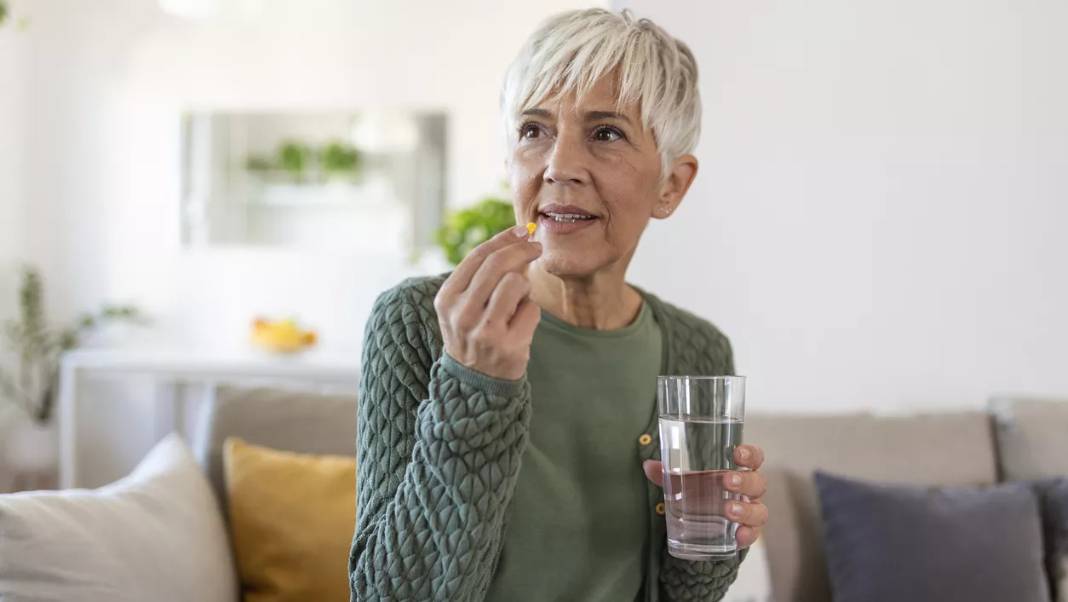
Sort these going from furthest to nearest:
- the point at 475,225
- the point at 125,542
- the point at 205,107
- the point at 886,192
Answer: the point at 205,107
the point at 475,225
the point at 886,192
the point at 125,542

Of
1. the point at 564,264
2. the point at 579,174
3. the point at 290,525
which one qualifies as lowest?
the point at 290,525

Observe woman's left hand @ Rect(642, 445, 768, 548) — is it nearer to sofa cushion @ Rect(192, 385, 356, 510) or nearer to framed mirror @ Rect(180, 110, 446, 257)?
sofa cushion @ Rect(192, 385, 356, 510)

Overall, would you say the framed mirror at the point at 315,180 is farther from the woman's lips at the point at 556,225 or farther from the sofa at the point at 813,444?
the woman's lips at the point at 556,225

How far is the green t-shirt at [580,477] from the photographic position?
1.22m

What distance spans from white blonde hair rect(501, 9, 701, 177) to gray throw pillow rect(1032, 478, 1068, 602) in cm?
141

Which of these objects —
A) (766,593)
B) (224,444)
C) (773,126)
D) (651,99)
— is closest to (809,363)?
(773,126)

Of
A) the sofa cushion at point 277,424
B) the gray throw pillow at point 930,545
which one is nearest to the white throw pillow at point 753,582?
the gray throw pillow at point 930,545

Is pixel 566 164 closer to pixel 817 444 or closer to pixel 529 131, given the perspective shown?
pixel 529 131

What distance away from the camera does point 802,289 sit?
2.71 meters

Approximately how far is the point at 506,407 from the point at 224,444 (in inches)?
51.9

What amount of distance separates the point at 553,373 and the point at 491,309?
36 cm

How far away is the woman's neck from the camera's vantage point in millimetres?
1337

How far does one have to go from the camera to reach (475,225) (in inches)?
110

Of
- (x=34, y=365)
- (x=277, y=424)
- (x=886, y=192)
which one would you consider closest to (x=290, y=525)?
(x=277, y=424)
